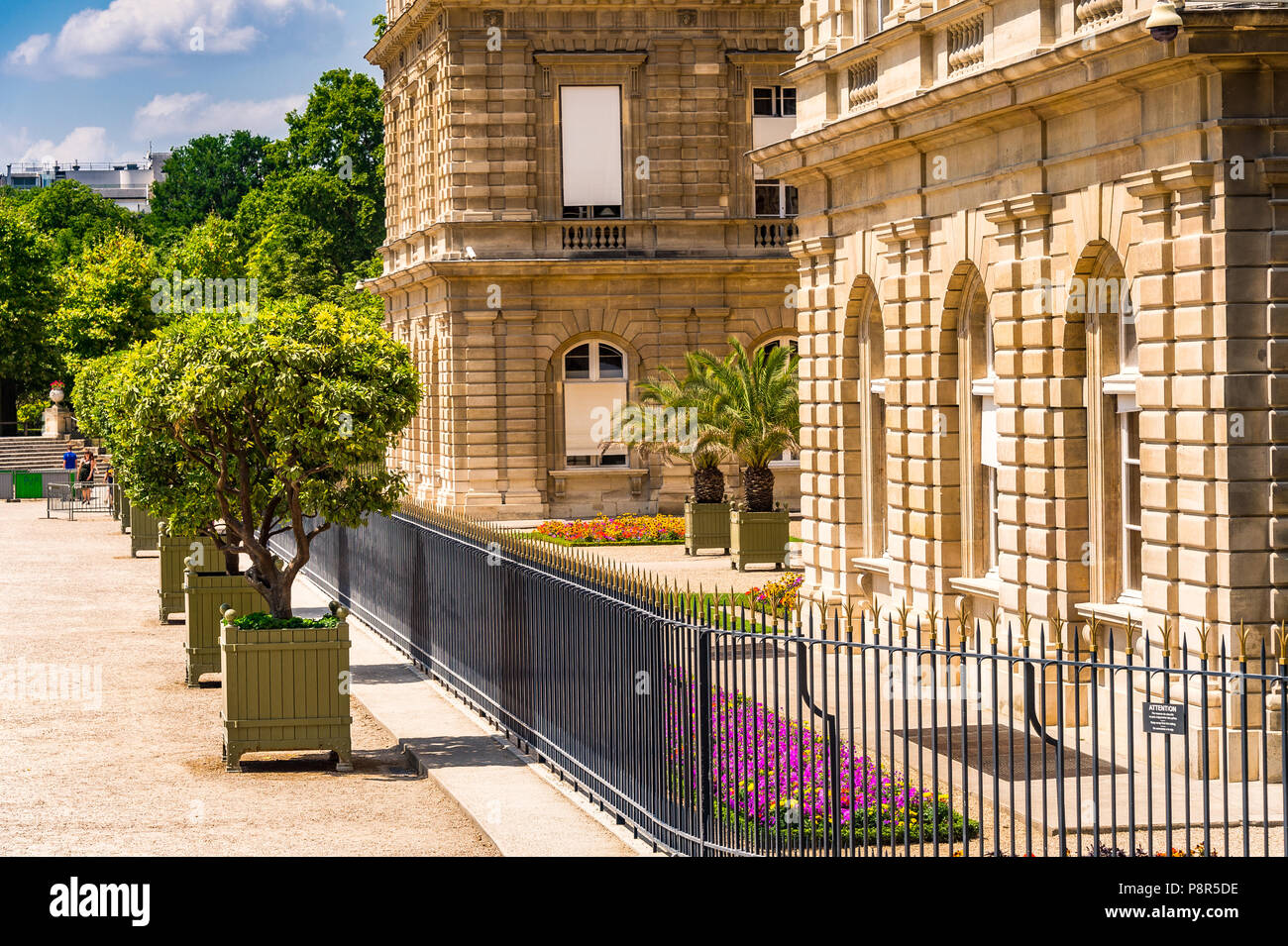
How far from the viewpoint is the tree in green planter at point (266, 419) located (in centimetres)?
1708

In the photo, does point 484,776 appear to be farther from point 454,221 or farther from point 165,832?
point 454,221

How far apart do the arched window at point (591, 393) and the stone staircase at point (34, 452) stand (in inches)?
1272

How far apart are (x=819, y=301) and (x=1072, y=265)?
648 cm

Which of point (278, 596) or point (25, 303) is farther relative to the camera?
point (25, 303)

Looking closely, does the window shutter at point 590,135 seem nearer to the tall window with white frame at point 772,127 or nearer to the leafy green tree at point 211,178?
the tall window with white frame at point 772,127

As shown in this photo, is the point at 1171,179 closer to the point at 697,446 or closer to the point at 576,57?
the point at 697,446

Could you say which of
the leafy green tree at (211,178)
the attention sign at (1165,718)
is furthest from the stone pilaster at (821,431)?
the leafy green tree at (211,178)

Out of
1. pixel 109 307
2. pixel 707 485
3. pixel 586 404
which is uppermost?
pixel 109 307

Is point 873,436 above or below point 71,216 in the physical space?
below

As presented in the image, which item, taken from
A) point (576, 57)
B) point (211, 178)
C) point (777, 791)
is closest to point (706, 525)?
point (576, 57)

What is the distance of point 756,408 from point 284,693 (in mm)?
20208

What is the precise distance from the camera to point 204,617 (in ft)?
69.8

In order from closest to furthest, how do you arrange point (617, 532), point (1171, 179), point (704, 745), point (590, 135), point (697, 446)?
point (704, 745)
point (1171, 179)
point (697, 446)
point (617, 532)
point (590, 135)

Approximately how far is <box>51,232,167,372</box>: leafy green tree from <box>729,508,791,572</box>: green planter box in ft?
154
